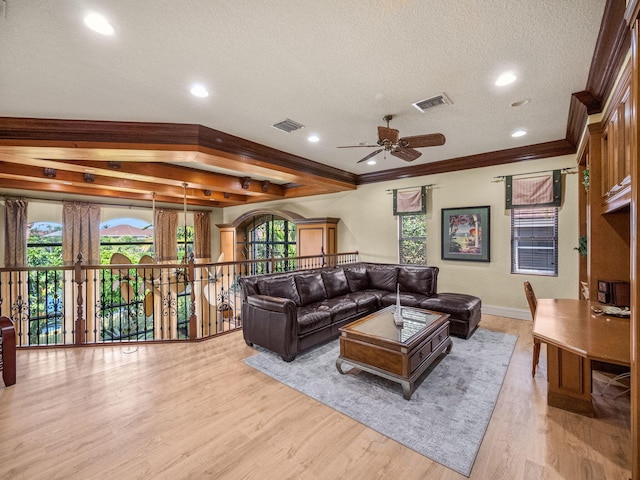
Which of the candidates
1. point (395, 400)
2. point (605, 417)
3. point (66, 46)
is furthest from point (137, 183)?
point (605, 417)

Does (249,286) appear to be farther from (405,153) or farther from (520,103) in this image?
(520,103)

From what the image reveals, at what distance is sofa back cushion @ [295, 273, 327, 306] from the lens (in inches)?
165

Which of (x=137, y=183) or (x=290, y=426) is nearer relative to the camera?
(x=290, y=426)

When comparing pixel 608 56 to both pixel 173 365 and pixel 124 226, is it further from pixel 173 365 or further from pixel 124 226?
pixel 124 226

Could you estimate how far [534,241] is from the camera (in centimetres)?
479

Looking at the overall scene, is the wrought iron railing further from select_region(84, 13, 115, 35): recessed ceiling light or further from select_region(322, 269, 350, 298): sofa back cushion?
select_region(84, 13, 115, 35): recessed ceiling light

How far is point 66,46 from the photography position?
2.14 m

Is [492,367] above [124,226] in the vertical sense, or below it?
below

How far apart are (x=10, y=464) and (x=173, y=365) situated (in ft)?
4.66

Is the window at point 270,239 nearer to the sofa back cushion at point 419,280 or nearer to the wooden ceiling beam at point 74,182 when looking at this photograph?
the wooden ceiling beam at point 74,182

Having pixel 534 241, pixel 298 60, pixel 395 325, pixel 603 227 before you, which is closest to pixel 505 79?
pixel 603 227

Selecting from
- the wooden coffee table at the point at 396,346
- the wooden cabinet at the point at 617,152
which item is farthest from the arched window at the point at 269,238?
the wooden cabinet at the point at 617,152

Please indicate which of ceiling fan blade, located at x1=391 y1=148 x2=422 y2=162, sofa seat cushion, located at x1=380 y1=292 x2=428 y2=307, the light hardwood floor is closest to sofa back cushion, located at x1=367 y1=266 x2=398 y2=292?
sofa seat cushion, located at x1=380 y1=292 x2=428 y2=307

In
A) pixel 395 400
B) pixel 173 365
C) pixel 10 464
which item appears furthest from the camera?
pixel 173 365
